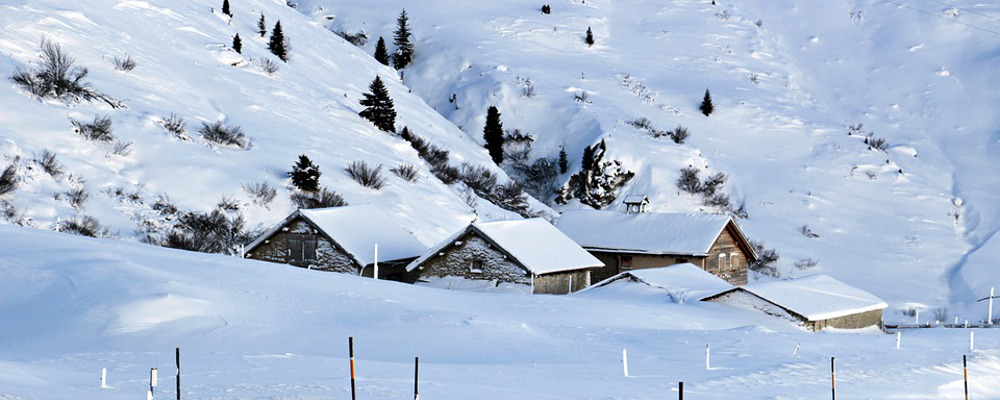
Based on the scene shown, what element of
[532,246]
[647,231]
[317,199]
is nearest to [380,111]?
[317,199]

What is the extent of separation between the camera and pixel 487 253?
38.1 meters

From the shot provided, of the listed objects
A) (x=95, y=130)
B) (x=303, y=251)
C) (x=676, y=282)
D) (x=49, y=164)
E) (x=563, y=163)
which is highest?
(x=563, y=163)

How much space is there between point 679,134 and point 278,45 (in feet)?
86.7

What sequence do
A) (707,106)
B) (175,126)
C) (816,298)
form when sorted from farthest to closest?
1. (707,106)
2. (175,126)
3. (816,298)

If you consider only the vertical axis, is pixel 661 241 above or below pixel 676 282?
above

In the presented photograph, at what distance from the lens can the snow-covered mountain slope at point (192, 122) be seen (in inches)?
1631

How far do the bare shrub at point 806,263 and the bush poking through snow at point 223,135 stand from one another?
29.5m

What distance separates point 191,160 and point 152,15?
66.6 feet

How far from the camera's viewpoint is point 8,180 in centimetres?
3781

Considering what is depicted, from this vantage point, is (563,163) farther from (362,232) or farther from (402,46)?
(362,232)

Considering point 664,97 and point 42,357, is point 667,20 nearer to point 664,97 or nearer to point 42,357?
point 664,97

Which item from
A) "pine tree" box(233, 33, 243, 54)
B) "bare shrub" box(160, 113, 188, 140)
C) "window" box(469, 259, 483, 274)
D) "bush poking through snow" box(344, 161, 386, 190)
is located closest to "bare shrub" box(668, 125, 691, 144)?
"bush poking through snow" box(344, 161, 386, 190)

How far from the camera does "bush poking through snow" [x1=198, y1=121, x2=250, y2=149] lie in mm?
48906

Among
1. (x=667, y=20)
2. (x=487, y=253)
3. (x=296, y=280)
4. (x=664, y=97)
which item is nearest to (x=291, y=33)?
(x=664, y=97)
